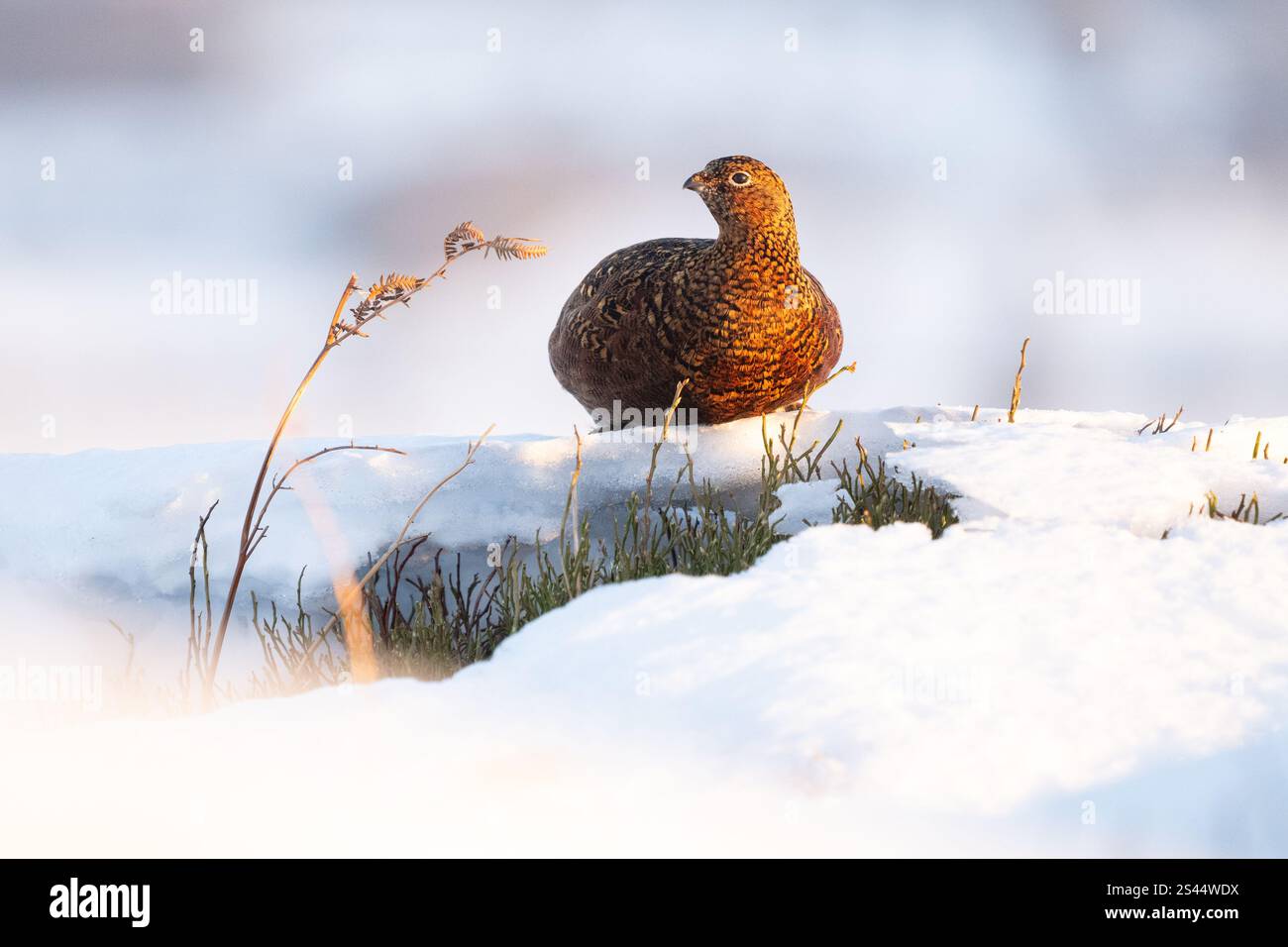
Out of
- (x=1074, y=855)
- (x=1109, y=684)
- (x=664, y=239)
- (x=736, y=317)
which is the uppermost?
(x=664, y=239)

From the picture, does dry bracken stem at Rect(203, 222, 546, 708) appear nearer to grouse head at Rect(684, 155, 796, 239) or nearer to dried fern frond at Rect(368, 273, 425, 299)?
dried fern frond at Rect(368, 273, 425, 299)

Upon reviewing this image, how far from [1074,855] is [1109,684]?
1.63 feet

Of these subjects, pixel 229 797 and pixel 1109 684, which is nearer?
pixel 229 797

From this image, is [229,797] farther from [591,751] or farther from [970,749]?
[970,749]

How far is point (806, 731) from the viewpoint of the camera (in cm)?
200

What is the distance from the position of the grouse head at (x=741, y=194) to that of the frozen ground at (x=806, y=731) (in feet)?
5.64

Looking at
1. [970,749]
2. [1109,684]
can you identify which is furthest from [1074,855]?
[1109,684]

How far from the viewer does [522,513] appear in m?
4.30

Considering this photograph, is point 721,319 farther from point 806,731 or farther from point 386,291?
point 806,731

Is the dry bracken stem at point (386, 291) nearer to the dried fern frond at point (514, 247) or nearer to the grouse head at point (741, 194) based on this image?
the dried fern frond at point (514, 247)

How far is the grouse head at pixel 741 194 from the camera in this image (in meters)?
4.26

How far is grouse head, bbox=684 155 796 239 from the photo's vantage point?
426cm

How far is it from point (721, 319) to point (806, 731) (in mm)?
2356

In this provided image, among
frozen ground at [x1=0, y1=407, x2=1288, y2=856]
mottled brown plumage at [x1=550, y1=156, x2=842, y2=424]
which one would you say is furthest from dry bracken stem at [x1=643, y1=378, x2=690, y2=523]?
frozen ground at [x1=0, y1=407, x2=1288, y2=856]
